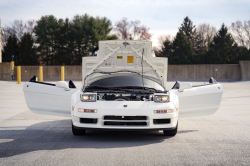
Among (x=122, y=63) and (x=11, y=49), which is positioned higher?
(x=11, y=49)

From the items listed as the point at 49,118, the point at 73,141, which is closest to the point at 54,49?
the point at 49,118

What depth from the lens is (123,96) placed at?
18.9 feet

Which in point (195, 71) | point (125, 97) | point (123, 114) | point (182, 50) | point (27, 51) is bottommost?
point (195, 71)

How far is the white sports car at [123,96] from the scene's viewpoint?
5223 millimetres

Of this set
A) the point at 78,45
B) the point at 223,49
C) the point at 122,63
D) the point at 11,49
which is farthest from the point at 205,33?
the point at 122,63

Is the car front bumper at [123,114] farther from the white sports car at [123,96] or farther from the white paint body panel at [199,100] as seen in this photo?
the white paint body panel at [199,100]

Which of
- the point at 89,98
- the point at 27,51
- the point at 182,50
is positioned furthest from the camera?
the point at 27,51

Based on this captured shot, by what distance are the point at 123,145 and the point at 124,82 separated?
194 centimetres

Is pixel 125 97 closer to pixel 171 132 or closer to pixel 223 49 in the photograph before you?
pixel 171 132

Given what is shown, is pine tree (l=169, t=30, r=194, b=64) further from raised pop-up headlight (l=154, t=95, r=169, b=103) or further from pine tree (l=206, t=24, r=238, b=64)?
raised pop-up headlight (l=154, t=95, r=169, b=103)

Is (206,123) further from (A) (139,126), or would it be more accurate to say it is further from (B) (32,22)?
(B) (32,22)

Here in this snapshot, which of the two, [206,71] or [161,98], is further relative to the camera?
[206,71]

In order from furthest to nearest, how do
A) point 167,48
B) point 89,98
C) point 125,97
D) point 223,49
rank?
point 167,48
point 223,49
point 125,97
point 89,98

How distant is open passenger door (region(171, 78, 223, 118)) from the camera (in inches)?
248
